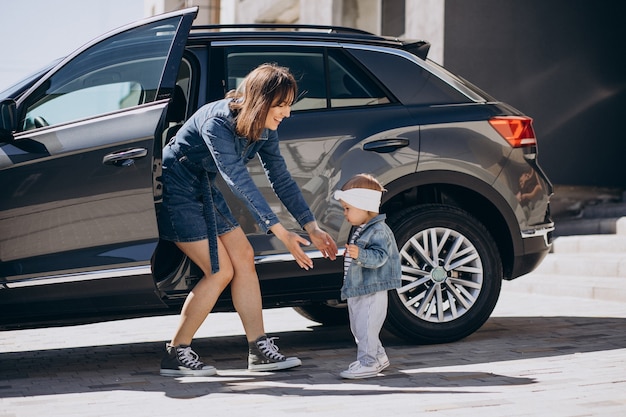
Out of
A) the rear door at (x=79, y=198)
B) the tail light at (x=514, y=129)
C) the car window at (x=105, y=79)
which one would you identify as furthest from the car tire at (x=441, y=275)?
the car window at (x=105, y=79)

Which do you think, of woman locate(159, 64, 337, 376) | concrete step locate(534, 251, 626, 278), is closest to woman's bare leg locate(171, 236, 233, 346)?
woman locate(159, 64, 337, 376)

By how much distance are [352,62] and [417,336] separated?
172 centimetres

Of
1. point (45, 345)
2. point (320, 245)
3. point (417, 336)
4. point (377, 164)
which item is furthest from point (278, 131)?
point (45, 345)

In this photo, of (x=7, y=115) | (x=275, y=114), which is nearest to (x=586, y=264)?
(x=275, y=114)

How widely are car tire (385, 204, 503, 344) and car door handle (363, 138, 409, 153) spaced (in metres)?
0.40

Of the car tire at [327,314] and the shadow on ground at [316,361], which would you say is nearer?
the shadow on ground at [316,361]

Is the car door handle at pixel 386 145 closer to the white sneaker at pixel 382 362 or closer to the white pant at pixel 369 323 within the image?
the white pant at pixel 369 323

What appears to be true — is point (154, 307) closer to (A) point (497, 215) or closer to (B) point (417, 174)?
(B) point (417, 174)

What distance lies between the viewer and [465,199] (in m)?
5.88

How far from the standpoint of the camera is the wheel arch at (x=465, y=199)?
5.55 meters

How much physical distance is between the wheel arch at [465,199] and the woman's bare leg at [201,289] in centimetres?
115

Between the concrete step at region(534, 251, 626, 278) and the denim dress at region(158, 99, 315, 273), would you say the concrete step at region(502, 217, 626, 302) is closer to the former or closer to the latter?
the concrete step at region(534, 251, 626, 278)

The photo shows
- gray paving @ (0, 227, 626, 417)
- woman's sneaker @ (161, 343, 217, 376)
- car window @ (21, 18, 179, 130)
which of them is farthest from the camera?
car window @ (21, 18, 179, 130)

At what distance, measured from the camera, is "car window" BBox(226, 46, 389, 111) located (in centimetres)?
550
